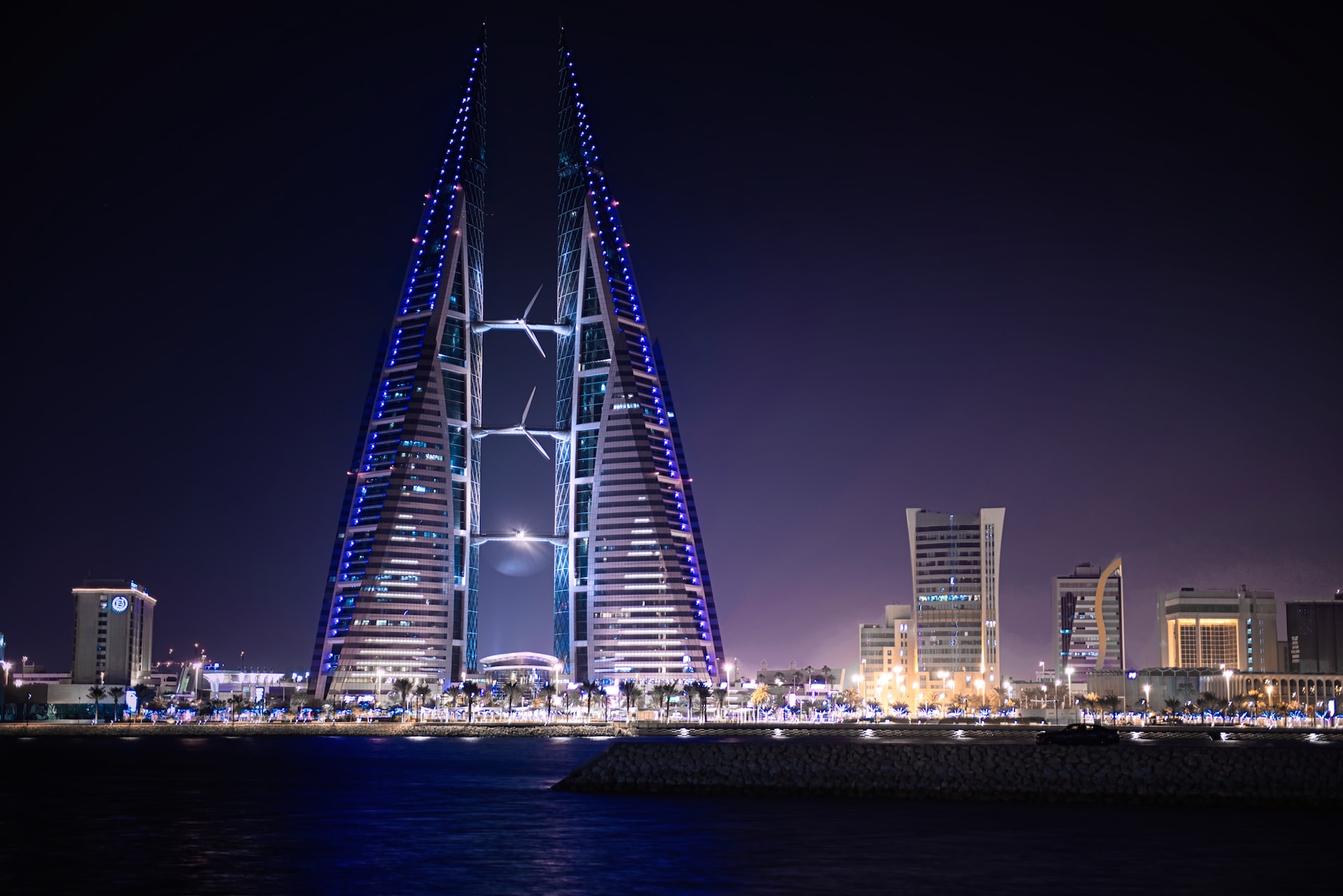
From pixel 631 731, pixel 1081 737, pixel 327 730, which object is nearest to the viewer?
pixel 1081 737

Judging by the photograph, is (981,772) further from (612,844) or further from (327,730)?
(327,730)

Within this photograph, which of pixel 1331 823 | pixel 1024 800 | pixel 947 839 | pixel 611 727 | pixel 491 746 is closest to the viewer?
pixel 947 839

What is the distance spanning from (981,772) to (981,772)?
3 centimetres

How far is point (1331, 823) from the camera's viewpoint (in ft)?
175

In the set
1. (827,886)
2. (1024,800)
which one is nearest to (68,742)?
(1024,800)

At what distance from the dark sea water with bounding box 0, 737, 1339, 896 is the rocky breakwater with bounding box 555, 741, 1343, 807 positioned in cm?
174

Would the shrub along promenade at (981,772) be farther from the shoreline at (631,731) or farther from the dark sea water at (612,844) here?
the shoreline at (631,731)

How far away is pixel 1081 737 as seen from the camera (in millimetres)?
85375

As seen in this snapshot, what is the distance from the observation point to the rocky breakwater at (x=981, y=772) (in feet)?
197

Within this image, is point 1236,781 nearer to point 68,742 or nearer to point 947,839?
point 947,839

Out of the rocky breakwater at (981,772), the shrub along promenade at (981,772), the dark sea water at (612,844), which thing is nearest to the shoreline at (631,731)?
the shrub along promenade at (981,772)

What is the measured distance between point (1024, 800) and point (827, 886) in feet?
83.6

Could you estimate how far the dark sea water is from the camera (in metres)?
40.3

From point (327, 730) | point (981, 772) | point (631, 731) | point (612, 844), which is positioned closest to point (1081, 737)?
point (981, 772)
